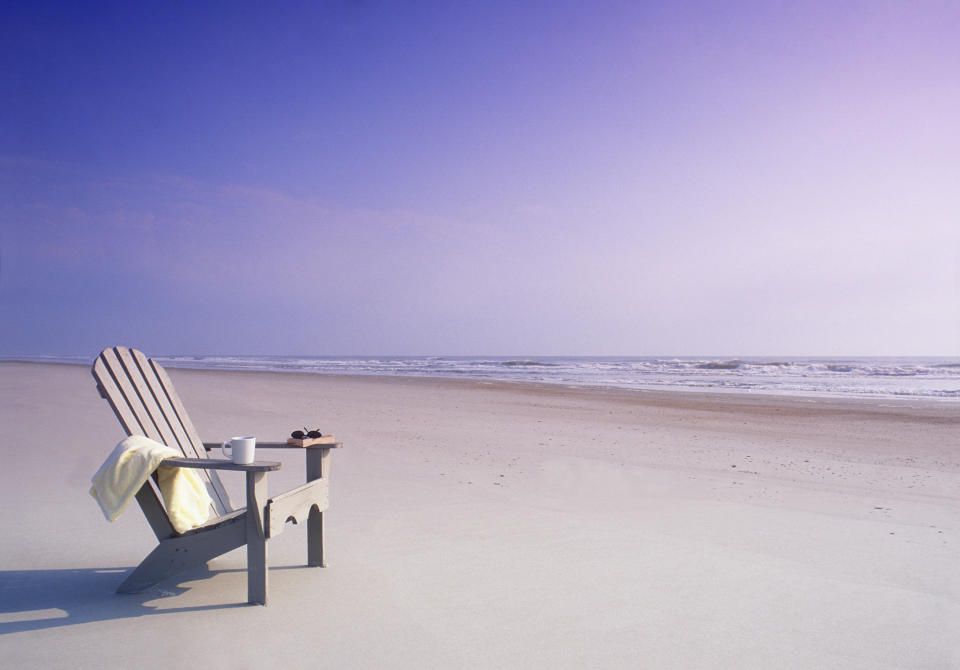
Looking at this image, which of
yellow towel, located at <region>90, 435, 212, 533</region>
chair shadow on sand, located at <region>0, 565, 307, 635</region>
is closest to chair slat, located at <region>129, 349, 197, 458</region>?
yellow towel, located at <region>90, 435, 212, 533</region>

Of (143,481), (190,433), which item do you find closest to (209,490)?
(190,433)

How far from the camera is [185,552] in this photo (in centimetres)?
282

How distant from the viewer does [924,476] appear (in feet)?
20.3

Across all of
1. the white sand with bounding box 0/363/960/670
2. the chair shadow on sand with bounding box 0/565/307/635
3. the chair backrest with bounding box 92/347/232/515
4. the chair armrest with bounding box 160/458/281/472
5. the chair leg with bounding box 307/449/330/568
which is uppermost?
the chair backrest with bounding box 92/347/232/515

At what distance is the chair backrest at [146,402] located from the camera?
3.03 meters

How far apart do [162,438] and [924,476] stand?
6866 mm

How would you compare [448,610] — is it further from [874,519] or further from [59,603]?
[874,519]

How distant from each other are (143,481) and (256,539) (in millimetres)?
545

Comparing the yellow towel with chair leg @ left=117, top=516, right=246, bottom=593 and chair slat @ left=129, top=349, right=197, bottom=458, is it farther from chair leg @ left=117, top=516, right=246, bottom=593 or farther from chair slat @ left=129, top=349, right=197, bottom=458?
chair slat @ left=129, top=349, right=197, bottom=458

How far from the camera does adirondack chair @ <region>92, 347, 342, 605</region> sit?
8.94 ft

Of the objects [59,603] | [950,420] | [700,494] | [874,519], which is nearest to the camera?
[59,603]

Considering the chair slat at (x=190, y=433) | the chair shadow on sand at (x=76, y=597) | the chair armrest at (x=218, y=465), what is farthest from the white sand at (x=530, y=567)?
the chair armrest at (x=218, y=465)

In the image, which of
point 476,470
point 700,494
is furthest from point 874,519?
point 476,470

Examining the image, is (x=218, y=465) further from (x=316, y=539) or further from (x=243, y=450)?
A: (x=316, y=539)
